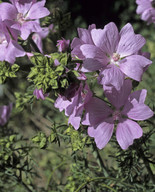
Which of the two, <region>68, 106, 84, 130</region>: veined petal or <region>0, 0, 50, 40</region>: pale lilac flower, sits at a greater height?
<region>0, 0, 50, 40</region>: pale lilac flower

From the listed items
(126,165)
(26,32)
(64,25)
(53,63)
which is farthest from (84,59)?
(126,165)

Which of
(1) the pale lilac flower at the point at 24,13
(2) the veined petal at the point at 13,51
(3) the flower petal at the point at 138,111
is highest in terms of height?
(1) the pale lilac flower at the point at 24,13

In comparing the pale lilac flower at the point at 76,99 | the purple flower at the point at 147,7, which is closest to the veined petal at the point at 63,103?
the pale lilac flower at the point at 76,99

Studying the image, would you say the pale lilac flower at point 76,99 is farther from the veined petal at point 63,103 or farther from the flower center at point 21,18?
the flower center at point 21,18

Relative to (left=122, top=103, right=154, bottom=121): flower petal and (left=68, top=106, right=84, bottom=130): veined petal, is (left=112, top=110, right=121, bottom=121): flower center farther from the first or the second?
(left=68, top=106, right=84, bottom=130): veined petal

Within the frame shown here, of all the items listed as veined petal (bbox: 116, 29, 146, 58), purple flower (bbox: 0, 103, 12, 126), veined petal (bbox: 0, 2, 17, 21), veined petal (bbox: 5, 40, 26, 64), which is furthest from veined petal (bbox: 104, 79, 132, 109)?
purple flower (bbox: 0, 103, 12, 126)

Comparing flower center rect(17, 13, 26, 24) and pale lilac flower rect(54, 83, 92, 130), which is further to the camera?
flower center rect(17, 13, 26, 24)

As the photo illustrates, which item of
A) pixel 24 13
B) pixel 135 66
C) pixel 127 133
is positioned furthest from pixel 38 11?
pixel 127 133

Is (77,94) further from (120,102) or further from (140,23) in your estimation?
(140,23)

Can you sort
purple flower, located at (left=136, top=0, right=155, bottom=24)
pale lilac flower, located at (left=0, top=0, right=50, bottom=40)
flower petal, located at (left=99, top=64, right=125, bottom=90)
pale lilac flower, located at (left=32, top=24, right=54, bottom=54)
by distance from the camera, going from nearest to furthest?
flower petal, located at (left=99, top=64, right=125, bottom=90) < pale lilac flower, located at (left=0, top=0, right=50, bottom=40) < pale lilac flower, located at (left=32, top=24, right=54, bottom=54) < purple flower, located at (left=136, top=0, right=155, bottom=24)
